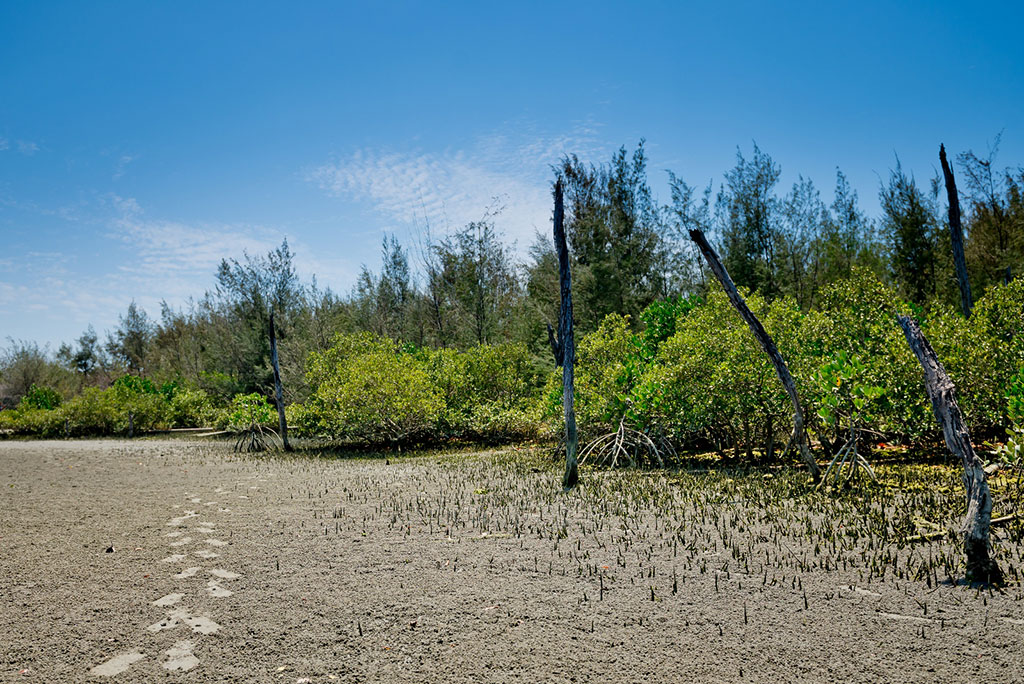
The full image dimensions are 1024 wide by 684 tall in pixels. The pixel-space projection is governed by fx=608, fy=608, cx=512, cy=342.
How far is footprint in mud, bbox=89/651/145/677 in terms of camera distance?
12.0 ft

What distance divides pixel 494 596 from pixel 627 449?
28.3ft

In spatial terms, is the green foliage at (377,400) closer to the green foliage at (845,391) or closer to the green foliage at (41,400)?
the green foliage at (845,391)

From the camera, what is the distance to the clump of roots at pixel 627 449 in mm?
12078

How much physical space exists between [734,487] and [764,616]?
512cm

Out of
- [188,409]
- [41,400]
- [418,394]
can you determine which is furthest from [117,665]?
[41,400]

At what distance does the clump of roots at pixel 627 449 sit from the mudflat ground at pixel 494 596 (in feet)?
10.0

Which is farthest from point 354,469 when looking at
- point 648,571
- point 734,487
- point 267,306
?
point 267,306

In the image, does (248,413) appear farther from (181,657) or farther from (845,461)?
(845,461)

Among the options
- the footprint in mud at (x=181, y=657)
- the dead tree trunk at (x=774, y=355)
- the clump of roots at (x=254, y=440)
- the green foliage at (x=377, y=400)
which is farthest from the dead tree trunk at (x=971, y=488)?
the clump of roots at (x=254, y=440)

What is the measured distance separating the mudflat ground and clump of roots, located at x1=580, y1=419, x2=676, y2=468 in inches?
120

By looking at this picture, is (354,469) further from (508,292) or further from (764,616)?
(508,292)

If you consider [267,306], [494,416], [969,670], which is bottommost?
[969,670]

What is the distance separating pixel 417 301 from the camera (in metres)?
30.5

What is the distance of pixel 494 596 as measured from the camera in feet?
15.8
